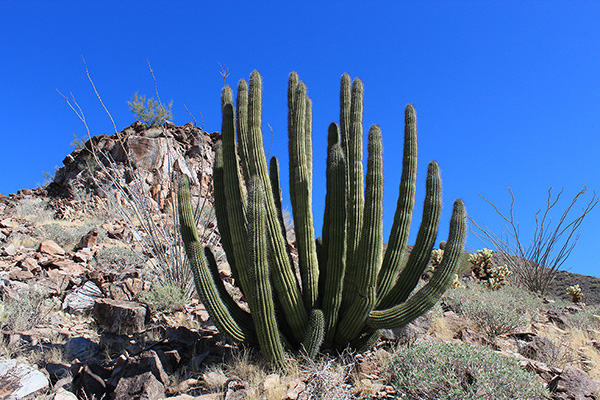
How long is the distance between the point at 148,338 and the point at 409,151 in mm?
4550

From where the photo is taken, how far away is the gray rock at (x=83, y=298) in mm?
7445

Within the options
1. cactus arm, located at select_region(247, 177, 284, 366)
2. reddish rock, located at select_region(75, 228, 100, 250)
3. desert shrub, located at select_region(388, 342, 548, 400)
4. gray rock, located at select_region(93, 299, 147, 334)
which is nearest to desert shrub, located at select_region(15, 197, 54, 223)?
reddish rock, located at select_region(75, 228, 100, 250)

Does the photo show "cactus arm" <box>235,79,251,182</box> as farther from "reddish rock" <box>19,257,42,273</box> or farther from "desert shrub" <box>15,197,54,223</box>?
"desert shrub" <box>15,197,54,223</box>

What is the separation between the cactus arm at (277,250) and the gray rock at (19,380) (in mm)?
2789

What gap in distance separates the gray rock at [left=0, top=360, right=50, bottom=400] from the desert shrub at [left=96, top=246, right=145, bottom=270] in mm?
4070

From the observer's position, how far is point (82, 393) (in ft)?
16.0

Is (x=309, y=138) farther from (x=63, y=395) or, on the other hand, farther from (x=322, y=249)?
(x=63, y=395)

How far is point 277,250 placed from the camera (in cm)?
509

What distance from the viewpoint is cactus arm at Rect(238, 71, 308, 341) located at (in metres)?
5.08

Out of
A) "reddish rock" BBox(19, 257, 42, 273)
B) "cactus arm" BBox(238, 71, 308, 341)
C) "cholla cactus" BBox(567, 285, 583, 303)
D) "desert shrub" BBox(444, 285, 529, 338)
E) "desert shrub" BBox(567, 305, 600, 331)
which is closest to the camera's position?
"cactus arm" BBox(238, 71, 308, 341)

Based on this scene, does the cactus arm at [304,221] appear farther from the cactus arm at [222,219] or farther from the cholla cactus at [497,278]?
the cholla cactus at [497,278]

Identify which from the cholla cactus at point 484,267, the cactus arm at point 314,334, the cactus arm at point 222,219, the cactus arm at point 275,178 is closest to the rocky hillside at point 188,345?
the cactus arm at point 314,334

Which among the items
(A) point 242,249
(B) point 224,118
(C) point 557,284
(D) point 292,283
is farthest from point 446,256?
(C) point 557,284

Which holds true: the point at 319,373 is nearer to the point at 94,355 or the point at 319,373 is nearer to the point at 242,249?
the point at 242,249
